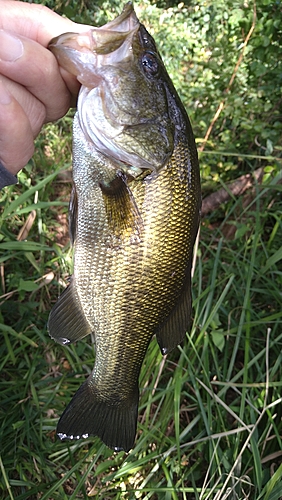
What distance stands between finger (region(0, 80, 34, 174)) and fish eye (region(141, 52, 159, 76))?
369 millimetres

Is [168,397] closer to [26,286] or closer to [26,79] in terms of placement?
[26,286]

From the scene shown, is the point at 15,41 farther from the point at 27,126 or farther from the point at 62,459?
the point at 62,459

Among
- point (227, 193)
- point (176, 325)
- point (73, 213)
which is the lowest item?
point (227, 193)

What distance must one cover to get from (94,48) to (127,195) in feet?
1.31

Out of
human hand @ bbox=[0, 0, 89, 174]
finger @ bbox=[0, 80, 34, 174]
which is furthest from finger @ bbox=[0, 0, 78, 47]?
finger @ bbox=[0, 80, 34, 174]

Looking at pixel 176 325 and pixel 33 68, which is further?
pixel 176 325

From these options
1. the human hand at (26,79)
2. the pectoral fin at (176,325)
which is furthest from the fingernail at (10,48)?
the pectoral fin at (176,325)

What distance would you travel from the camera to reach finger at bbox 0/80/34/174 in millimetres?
1074

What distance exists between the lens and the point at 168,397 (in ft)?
6.56

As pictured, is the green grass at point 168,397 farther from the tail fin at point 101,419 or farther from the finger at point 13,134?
the finger at point 13,134

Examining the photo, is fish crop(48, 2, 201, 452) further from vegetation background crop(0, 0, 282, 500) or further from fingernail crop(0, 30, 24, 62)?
vegetation background crop(0, 0, 282, 500)

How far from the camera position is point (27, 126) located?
115cm

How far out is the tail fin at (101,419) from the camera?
139 cm

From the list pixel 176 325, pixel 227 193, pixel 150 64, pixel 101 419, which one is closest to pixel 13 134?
pixel 150 64
